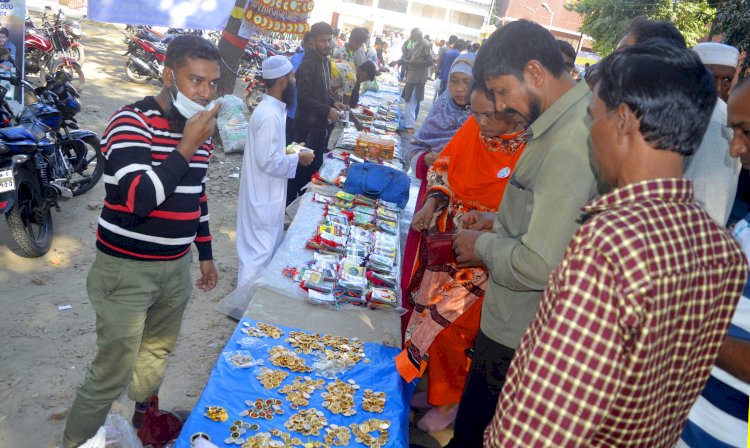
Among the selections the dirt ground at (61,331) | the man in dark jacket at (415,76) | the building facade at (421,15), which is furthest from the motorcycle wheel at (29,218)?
the building facade at (421,15)

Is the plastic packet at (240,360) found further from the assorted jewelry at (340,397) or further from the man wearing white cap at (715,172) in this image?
the man wearing white cap at (715,172)

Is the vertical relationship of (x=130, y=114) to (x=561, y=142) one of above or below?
below

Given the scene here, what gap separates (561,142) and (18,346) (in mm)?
3473

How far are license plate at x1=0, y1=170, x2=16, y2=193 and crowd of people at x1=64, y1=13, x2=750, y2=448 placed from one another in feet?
5.58

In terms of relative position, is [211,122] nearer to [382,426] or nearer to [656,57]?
[382,426]

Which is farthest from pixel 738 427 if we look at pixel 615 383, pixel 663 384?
pixel 615 383

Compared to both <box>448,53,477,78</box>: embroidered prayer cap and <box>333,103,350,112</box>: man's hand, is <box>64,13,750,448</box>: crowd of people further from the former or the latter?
<box>333,103,350,112</box>: man's hand

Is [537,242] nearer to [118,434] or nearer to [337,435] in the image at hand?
[337,435]

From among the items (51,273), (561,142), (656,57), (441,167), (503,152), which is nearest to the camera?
(656,57)

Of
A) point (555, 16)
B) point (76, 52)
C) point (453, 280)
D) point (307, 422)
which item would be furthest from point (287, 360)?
point (555, 16)

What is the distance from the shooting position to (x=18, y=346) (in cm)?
360

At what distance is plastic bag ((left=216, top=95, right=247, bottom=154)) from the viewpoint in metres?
8.52

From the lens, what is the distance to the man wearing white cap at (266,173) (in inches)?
164

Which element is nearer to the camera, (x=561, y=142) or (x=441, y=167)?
(x=561, y=142)
